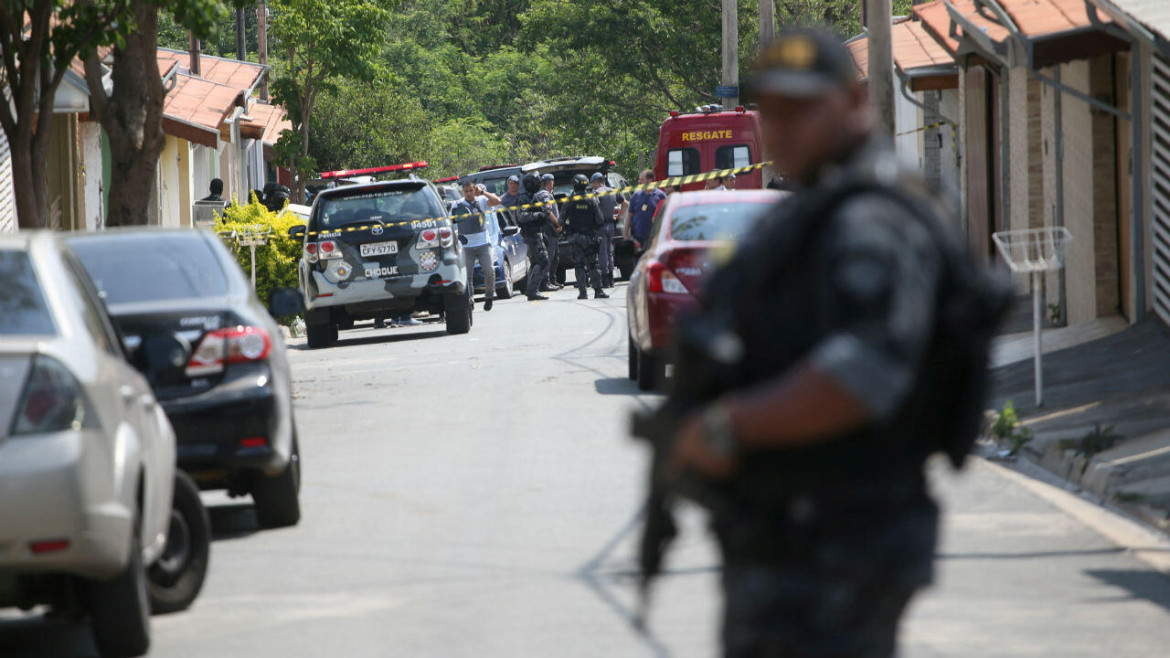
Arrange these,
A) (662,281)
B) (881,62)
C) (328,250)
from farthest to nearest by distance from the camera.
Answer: (328,250), (881,62), (662,281)

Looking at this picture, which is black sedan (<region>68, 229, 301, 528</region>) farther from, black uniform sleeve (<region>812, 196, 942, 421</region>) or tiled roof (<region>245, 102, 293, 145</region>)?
tiled roof (<region>245, 102, 293, 145</region>)

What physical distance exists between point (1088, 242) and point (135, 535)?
1227 centimetres

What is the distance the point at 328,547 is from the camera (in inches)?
324

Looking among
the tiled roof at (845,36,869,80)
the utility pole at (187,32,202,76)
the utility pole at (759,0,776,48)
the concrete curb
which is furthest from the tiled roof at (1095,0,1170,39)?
the utility pole at (187,32,202,76)

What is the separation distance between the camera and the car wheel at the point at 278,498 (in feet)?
28.3

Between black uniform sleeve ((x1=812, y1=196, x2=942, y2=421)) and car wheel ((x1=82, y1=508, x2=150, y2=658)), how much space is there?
3.53 m

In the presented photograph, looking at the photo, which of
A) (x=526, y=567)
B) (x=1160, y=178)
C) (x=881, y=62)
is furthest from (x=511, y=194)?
(x=526, y=567)

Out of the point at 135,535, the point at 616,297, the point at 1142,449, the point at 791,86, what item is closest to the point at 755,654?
the point at 791,86

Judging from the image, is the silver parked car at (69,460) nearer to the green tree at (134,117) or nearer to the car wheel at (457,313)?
the green tree at (134,117)

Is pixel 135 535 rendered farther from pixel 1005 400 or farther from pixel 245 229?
pixel 245 229

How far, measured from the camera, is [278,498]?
28.5 feet

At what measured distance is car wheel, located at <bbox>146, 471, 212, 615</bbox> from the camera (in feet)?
22.8

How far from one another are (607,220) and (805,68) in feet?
82.6

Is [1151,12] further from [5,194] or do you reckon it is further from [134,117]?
[5,194]
